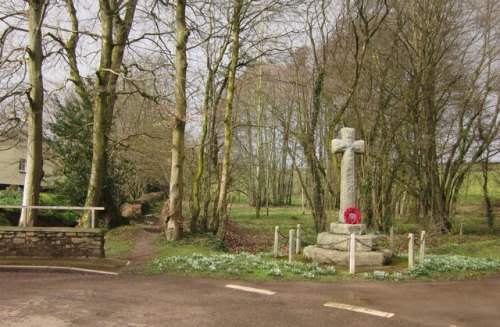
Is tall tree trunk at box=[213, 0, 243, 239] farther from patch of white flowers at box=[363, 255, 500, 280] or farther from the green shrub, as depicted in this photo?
the green shrub

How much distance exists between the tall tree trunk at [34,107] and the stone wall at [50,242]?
2.58m

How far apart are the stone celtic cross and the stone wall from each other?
6.50 metres

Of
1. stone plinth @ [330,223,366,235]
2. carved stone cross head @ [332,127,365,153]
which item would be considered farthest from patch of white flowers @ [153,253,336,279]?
carved stone cross head @ [332,127,365,153]

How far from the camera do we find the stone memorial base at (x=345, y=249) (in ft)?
38.8

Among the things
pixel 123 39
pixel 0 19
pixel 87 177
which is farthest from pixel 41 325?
pixel 123 39

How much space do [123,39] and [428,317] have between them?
58.0 feet

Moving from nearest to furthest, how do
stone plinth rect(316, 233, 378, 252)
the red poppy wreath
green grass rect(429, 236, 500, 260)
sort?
1. stone plinth rect(316, 233, 378, 252)
2. the red poppy wreath
3. green grass rect(429, 236, 500, 260)

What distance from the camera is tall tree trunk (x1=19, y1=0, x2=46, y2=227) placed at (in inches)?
558

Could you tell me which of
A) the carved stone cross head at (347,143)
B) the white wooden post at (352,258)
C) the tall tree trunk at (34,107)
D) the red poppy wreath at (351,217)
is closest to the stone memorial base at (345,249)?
the red poppy wreath at (351,217)

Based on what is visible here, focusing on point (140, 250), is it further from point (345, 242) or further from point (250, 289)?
point (250, 289)

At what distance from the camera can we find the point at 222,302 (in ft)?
26.3

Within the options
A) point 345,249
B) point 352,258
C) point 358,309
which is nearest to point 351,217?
point 345,249

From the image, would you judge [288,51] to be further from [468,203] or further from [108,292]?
[468,203]

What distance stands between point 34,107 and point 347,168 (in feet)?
31.1
